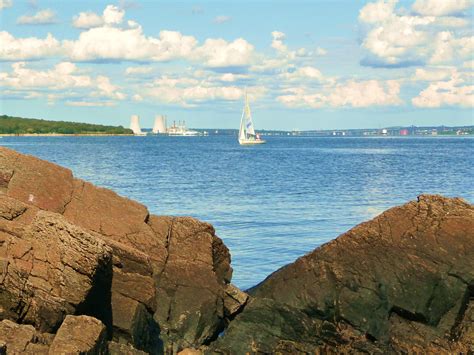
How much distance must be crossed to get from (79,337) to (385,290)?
28.7 feet

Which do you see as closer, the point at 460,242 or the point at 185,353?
the point at 185,353

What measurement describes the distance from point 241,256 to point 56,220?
1638 centimetres

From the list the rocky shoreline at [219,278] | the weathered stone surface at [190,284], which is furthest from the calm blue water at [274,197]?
the rocky shoreline at [219,278]

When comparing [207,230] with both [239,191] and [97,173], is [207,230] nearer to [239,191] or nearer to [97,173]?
[239,191]

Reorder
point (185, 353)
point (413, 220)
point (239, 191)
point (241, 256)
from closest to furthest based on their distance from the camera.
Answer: point (185, 353), point (413, 220), point (241, 256), point (239, 191)

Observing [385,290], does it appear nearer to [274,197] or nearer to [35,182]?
[35,182]

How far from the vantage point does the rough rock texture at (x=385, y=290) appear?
19594 mm

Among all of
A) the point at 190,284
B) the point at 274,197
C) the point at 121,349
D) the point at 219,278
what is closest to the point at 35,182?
the point at 190,284

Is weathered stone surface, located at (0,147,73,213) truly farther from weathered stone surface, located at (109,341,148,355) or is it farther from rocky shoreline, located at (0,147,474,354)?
weathered stone surface, located at (109,341,148,355)

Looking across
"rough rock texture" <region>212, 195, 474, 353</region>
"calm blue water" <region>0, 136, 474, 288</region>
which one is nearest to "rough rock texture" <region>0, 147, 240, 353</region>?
"rough rock texture" <region>212, 195, 474, 353</region>

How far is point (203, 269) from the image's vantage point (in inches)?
832

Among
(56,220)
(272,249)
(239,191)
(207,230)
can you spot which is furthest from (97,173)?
(56,220)

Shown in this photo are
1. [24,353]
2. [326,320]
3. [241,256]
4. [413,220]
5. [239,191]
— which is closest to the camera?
[24,353]

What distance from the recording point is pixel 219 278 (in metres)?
Result: 21.9
